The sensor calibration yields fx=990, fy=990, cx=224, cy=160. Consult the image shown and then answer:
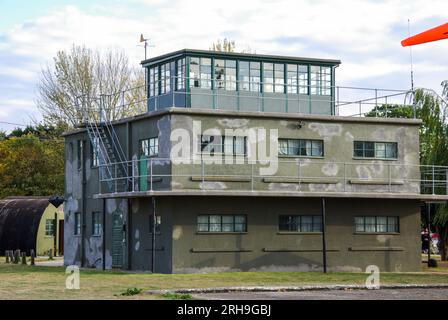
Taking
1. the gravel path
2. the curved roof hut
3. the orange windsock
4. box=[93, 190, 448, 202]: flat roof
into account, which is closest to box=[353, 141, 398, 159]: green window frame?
box=[93, 190, 448, 202]: flat roof

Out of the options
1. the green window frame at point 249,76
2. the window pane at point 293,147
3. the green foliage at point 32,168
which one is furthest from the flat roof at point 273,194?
the green foliage at point 32,168

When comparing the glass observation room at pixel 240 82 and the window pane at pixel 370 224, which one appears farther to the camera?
the window pane at pixel 370 224

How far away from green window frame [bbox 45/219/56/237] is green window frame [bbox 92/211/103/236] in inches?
659

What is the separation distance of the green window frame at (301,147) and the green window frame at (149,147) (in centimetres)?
473

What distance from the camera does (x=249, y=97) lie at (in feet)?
128

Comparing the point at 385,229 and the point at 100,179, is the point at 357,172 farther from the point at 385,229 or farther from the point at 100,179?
the point at 100,179

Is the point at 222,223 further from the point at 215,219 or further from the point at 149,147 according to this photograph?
the point at 149,147

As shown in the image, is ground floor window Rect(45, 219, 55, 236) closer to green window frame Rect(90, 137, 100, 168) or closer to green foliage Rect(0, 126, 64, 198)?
green foliage Rect(0, 126, 64, 198)

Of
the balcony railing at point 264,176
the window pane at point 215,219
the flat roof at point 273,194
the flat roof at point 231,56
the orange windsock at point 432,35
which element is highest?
the flat roof at point 231,56

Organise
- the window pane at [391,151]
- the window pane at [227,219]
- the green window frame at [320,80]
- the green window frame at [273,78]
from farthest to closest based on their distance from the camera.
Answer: the green window frame at [320,80] < the window pane at [391,151] < the green window frame at [273,78] < the window pane at [227,219]

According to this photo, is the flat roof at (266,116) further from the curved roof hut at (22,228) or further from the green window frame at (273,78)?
the curved roof hut at (22,228)

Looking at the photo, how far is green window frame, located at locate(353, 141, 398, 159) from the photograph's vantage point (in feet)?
130

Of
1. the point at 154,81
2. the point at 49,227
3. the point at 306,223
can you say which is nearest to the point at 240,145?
the point at 306,223

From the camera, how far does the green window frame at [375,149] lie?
130 feet
